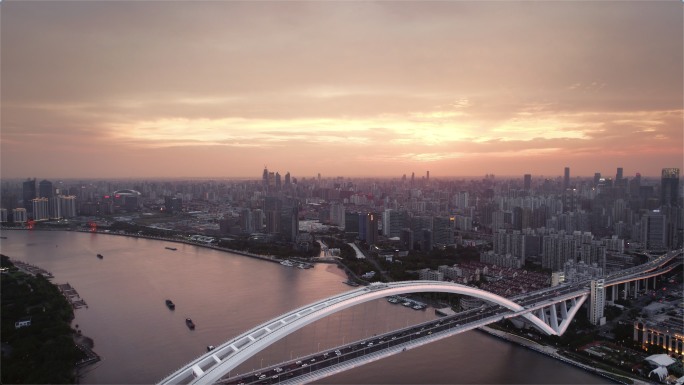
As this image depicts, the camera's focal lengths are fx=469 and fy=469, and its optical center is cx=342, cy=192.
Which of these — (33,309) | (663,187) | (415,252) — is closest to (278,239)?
(415,252)

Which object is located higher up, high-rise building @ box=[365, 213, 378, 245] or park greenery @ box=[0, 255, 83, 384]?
high-rise building @ box=[365, 213, 378, 245]

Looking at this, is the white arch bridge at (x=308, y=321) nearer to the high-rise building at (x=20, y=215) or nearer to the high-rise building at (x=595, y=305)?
the high-rise building at (x=595, y=305)

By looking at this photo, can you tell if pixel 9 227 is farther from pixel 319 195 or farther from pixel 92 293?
pixel 319 195

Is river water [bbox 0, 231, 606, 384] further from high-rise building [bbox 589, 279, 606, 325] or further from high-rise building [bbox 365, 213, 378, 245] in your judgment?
high-rise building [bbox 365, 213, 378, 245]

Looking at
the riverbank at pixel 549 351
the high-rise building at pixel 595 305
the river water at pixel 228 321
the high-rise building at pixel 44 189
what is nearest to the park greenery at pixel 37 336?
the river water at pixel 228 321

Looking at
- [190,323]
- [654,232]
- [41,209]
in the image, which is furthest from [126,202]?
[654,232]

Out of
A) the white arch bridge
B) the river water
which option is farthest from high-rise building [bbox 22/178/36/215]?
the white arch bridge
